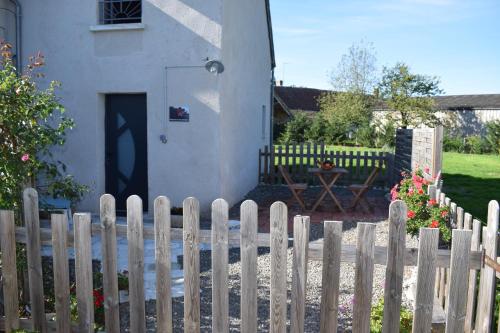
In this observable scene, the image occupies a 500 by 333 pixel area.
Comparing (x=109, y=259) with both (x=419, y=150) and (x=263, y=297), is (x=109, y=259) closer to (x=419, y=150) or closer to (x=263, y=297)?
(x=263, y=297)

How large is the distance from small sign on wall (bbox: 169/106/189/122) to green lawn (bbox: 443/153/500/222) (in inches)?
227

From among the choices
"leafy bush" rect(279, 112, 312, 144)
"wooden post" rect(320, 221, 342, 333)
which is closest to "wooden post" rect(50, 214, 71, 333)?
"wooden post" rect(320, 221, 342, 333)

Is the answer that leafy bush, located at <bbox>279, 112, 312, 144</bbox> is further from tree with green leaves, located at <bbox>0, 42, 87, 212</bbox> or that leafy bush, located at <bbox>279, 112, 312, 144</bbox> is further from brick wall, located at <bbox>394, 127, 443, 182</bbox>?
tree with green leaves, located at <bbox>0, 42, 87, 212</bbox>

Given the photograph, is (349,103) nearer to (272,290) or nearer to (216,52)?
(216,52)

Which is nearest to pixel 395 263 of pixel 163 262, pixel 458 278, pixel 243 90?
pixel 458 278

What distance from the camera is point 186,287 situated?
3.29 metres

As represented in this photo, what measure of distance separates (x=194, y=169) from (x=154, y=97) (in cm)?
154

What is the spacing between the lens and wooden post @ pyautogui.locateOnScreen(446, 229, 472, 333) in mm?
2873

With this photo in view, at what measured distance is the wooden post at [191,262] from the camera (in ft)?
10.6

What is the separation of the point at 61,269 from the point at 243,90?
7.71m

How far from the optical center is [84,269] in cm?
348

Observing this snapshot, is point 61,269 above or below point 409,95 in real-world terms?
below

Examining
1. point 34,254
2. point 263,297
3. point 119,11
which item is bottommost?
point 263,297

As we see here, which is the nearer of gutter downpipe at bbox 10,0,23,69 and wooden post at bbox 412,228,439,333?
wooden post at bbox 412,228,439,333
